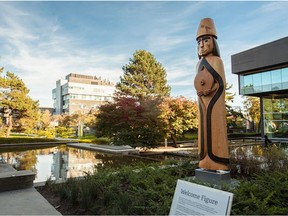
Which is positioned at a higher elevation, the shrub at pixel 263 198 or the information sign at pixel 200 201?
the information sign at pixel 200 201

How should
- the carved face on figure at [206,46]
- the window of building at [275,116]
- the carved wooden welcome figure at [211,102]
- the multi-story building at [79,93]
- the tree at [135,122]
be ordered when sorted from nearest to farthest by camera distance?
the carved wooden welcome figure at [211,102]
the carved face on figure at [206,46]
the tree at [135,122]
the window of building at [275,116]
the multi-story building at [79,93]

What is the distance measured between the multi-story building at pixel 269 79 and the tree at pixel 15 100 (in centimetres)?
2524

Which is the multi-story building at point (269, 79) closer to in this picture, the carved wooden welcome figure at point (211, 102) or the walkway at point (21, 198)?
the carved wooden welcome figure at point (211, 102)

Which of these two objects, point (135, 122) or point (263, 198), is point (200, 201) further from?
point (135, 122)

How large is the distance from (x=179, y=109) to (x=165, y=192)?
15.0m

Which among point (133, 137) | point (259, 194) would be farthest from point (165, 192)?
point (133, 137)

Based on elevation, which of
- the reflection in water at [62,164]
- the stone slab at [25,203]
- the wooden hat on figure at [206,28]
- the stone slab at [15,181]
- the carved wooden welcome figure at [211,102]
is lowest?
the reflection in water at [62,164]

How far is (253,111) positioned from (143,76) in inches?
757

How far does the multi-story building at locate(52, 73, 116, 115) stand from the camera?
82688mm

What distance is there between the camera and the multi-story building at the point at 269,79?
2494 cm

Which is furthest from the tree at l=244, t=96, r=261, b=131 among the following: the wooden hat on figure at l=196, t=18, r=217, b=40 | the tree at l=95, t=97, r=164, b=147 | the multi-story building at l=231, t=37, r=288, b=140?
the wooden hat on figure at l=196, t=18, r=217, b=40

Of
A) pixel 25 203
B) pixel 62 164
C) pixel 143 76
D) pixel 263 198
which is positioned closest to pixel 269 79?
pixel 143 76

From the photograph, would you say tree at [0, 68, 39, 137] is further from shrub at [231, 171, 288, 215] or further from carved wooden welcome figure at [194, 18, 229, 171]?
shrub at [231, 171, 288, 215]

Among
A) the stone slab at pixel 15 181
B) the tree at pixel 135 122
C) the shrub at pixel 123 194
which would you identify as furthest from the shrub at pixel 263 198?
the tree at pixel 135 122
